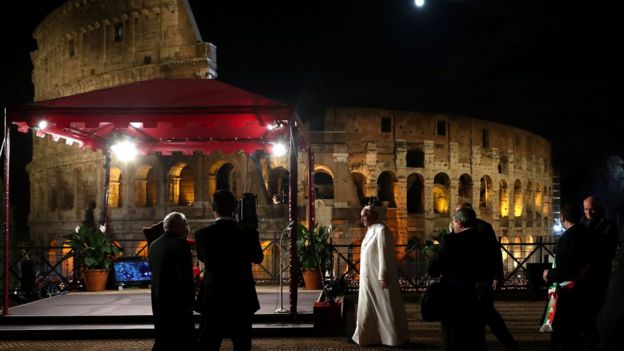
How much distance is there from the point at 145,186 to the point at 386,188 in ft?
40.3

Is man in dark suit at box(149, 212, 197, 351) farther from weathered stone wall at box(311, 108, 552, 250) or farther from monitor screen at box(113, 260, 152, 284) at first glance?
weathered stone wall at box(311, 108, 552, 250)

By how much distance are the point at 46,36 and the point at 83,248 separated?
91.0 ft

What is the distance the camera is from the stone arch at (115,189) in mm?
31734

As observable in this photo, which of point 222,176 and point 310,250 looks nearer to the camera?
point 310,250

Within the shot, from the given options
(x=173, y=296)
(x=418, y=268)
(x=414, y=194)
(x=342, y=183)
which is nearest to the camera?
(x=173, y=296)

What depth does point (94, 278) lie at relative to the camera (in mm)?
12484

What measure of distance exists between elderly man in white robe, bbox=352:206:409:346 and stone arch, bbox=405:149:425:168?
2552cm

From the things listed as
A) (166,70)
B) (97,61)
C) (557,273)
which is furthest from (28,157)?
(557,273)

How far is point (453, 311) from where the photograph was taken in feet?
17.5

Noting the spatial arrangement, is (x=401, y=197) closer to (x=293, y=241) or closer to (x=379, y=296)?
(x=293, y=241)

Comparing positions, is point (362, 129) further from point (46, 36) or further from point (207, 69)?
point (46, 36)

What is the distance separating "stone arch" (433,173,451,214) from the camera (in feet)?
112

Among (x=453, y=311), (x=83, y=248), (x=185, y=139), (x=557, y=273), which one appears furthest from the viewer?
(x=185, y=139)

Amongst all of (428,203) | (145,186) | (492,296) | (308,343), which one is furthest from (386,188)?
(492,296)
